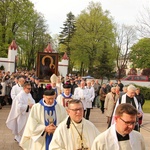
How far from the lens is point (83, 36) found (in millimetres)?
48469

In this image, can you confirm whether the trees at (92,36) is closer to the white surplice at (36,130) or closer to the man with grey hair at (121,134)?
the white surplice at (36,130)

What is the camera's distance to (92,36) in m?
47.6

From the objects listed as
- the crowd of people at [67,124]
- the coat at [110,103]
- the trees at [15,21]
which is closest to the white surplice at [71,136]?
the crowd of people at [67,124]

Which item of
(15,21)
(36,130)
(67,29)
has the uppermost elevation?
(67,29)

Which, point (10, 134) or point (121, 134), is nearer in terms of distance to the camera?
point (121, 134)

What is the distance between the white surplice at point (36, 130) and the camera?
18.6 feet

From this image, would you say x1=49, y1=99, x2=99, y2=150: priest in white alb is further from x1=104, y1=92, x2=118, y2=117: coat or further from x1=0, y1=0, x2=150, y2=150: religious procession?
x1=104, y1=92, x2=118, y2=117: coat

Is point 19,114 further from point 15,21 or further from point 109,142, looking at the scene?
point 15,21

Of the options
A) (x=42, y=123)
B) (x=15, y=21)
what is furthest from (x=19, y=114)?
(x=15, y=21)

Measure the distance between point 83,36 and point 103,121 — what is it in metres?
35.6

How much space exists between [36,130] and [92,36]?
42.6m

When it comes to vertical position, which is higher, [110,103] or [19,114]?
[110,103]

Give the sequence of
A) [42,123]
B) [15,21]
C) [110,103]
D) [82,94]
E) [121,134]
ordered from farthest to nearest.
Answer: [15,21], [82,94], [110,103], [42,123], [121,134]

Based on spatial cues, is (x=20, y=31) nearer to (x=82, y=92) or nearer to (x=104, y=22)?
(x=104, y=22)
